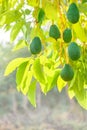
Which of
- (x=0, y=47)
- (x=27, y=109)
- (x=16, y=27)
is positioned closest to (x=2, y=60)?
(x=0, y=47)

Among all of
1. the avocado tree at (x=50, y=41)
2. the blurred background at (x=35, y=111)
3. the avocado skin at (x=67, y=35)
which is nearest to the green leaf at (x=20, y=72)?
the avocado tree at (x=50, y=41)

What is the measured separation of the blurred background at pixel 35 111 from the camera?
145 inches

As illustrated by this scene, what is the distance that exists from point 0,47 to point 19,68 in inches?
127

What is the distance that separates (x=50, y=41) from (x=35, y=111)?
124 inches

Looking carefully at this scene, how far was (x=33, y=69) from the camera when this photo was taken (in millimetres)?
654

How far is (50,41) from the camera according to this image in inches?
25.0

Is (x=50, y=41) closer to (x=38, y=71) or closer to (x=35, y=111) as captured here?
(x=38, y=71)

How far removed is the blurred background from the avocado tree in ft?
9.46

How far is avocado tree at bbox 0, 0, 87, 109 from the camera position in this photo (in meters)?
0.58

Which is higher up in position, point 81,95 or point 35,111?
point 81,95

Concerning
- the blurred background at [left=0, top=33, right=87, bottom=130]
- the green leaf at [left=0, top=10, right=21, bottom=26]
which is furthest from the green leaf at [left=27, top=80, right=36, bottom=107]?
the blurred background at [left=0, top=33, right=87, bottom=130]

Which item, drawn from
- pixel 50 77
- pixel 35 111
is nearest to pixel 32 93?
pixel 50 77

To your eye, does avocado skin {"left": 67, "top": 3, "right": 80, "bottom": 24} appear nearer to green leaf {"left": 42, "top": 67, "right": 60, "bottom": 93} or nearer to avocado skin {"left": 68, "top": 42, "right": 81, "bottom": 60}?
avocado skin {"left": 68, "top": 42, "right": 81, "bottom": 60}

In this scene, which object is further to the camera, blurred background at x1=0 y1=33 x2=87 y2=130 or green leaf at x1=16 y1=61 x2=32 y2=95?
blurred background at x1=0 y1=33 x2=87 y2=130
